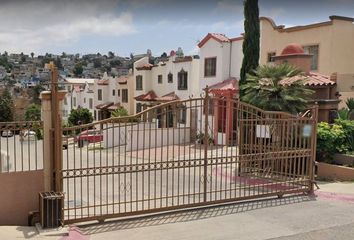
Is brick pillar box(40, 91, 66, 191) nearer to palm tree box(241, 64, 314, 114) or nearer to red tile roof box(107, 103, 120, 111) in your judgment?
palm tree box(241, 64, 314, 114)

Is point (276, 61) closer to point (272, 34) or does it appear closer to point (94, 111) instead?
point (272, 34)

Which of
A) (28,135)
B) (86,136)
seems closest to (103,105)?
(86,136)

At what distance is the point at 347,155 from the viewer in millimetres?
12367

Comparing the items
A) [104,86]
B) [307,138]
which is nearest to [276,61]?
[307,138]

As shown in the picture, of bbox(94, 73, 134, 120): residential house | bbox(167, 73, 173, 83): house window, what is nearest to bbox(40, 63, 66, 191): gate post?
bbox(167, 73, 173, 83): house window

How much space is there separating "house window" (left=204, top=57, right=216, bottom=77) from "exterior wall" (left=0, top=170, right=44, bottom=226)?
20856 mm

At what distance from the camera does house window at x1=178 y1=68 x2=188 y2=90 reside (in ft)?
104

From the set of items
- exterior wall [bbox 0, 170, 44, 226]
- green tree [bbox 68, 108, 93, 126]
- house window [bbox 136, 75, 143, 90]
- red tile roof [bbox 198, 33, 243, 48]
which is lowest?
green tree [bbox 68, 108, 93, 126]

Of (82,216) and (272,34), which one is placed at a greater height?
(272,34)

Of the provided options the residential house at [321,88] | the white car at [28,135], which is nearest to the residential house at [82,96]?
the residential house at [321,88]

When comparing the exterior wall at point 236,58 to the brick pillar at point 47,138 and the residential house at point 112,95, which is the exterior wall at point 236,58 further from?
the residential house at point 112,95

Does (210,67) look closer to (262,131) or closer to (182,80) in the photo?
(182,80)

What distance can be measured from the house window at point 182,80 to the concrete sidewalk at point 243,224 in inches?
909

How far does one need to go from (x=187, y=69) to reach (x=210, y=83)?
14.7 feet
